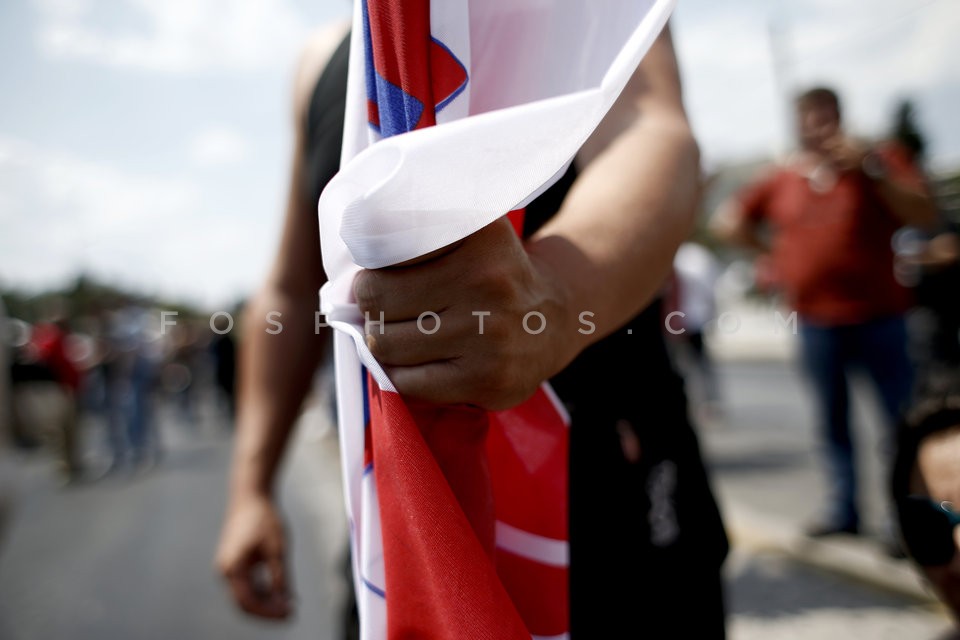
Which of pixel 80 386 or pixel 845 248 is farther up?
pixel 845 248

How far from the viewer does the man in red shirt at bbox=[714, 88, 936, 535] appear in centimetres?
273

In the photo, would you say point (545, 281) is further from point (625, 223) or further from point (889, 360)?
point (889, 360)

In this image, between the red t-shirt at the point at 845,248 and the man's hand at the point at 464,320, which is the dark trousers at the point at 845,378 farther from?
the man's hand at the point at 464,320

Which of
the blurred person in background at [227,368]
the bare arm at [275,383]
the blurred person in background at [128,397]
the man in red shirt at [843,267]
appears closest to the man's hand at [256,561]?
the bare arm at [275,383]

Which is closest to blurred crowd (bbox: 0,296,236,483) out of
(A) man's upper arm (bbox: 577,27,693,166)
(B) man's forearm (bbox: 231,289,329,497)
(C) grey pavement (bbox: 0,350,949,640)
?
(C) grey pavement (bbox: 0,350,949,640)

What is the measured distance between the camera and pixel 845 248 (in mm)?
2830

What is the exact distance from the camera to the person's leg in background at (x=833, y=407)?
2758 millimetres

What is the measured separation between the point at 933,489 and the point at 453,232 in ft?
2.99

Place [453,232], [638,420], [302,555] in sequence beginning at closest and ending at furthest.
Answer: [453,232] → [638,420] → [302,555]

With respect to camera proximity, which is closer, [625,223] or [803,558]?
[625,223]

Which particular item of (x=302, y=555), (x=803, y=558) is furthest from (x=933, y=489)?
(x=302, y=555)

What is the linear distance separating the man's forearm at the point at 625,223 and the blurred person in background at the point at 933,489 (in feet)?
1.95

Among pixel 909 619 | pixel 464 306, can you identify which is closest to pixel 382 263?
pixel 464 306

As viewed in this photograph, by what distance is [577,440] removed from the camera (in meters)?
0.88
